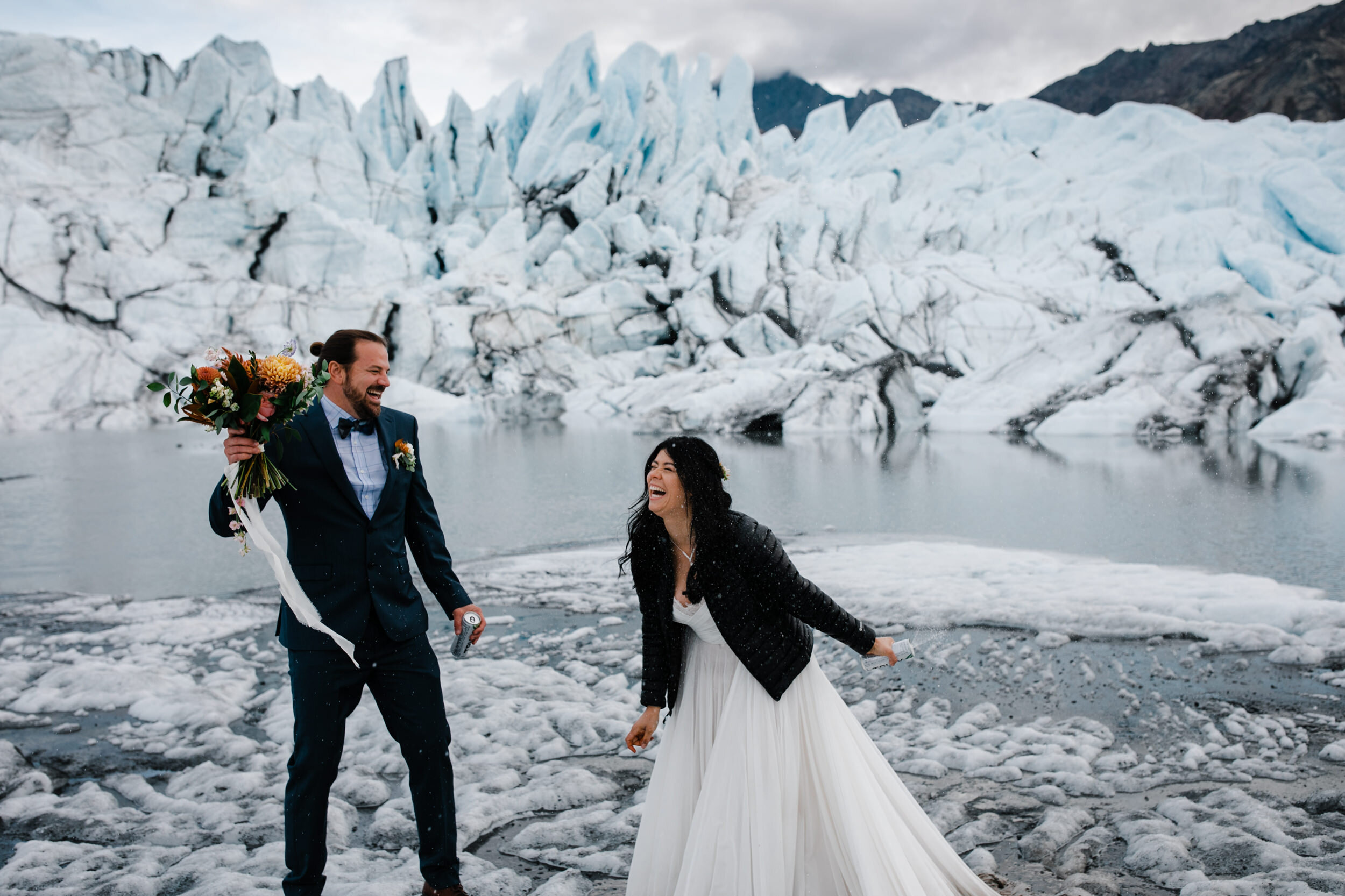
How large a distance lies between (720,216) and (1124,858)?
46.1 metres

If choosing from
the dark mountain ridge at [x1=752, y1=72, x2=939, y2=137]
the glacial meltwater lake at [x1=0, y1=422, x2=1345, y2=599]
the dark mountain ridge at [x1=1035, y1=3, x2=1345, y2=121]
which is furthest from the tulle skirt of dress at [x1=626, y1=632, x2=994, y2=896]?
the dark mountain ridge at [x1=752, y1=72, x2=939, y2=137]

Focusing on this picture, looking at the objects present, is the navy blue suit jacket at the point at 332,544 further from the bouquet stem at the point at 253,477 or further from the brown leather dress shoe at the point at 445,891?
the brown leather dress shoe at the point at 445,891

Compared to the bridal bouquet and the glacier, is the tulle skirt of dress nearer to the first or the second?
the bridal bouquet

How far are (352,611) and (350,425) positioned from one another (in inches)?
21.4

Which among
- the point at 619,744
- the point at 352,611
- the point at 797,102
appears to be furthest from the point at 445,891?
the point at 797,102

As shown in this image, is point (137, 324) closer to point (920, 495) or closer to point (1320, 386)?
point (920, 495)

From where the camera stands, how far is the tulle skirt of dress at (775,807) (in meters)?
2.27

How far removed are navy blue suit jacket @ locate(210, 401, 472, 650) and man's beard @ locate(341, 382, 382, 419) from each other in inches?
3.5

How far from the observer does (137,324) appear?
3416cm

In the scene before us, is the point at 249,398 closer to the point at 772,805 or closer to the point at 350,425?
the point at 350,425

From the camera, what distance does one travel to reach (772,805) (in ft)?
7.59

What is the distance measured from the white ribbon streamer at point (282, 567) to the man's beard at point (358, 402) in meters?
0.38

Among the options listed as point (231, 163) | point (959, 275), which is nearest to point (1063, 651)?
point (959, 275)

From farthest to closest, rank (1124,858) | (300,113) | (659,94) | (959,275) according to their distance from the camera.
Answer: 1. (659,94)
2. (300,113)
3. (959,275)
4. (1124,858)
